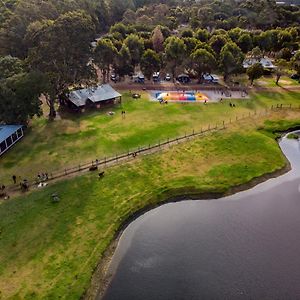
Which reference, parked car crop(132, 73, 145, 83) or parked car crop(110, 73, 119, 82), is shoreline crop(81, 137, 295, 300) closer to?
parked car crop(132, 73, 145, 83)

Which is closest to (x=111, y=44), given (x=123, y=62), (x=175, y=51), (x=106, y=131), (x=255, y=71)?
(x=123, y=62)

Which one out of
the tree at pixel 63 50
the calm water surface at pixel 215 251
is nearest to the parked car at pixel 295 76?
the calm water surface at pixel 215 251

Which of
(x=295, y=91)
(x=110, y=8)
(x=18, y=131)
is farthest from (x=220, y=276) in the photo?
(x=110, y=8)

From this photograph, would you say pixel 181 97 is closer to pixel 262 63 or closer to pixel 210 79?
pixel 210 79

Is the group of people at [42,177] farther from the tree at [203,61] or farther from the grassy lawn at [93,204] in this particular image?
the tree at [203,61]

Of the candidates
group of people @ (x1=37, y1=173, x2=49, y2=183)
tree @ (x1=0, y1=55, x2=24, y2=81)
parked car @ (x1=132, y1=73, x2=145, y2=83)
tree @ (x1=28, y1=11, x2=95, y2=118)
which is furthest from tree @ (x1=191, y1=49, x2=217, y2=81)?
group of people @ (x1=37, y1=173, x2=49, y2=183)
